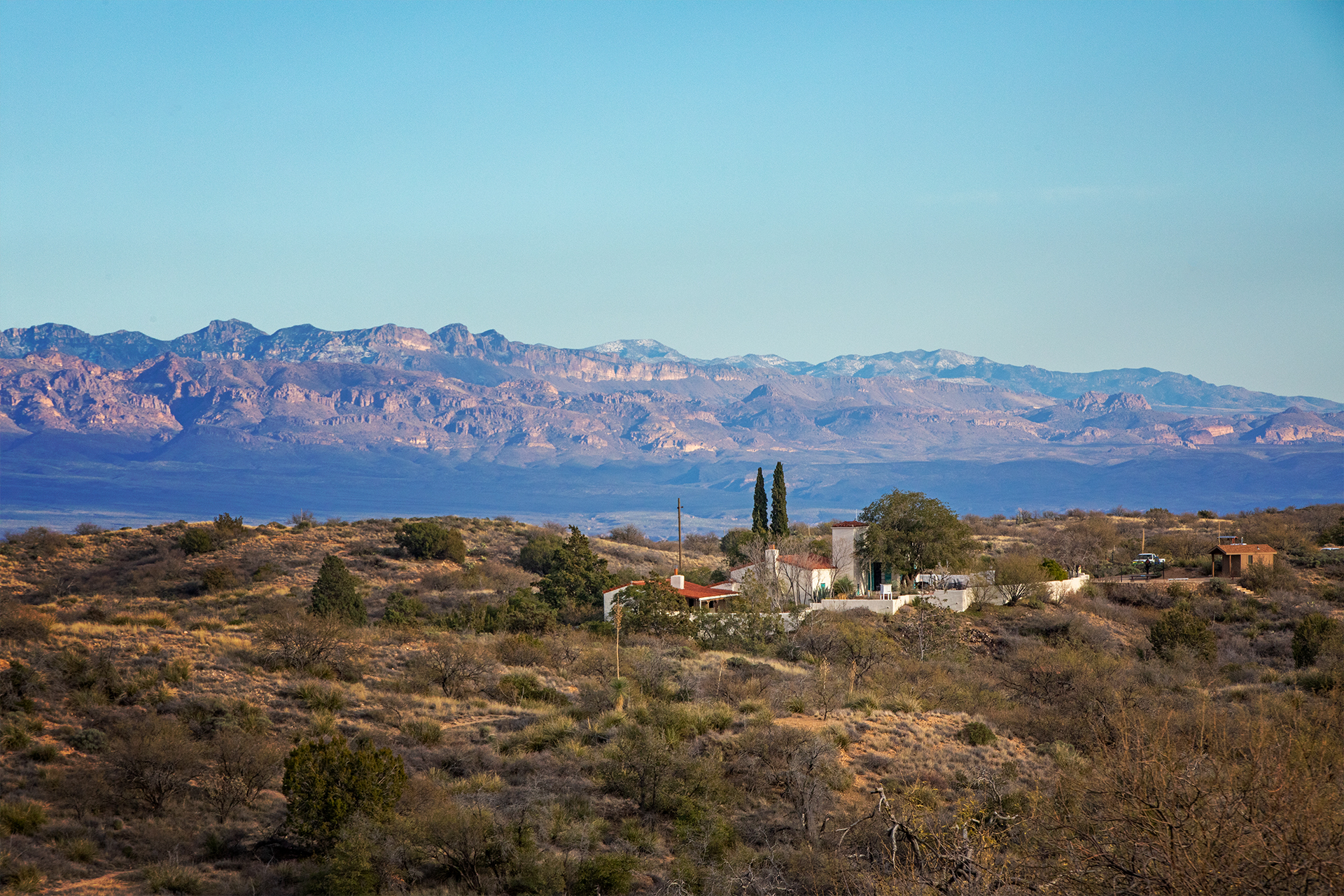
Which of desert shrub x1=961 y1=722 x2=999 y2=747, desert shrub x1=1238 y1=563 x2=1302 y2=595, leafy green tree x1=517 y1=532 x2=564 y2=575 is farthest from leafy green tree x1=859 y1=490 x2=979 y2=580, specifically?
desert shrub x1=961 y1=722 x2=999 y2=747

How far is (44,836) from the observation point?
17.2 m

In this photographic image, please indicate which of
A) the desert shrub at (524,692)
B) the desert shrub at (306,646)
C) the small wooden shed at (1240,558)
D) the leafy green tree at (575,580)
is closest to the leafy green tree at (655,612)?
the leafy green tree at (575,580)

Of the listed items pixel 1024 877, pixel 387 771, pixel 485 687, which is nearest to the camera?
pixel 1024 877

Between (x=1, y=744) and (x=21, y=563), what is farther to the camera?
(x=21, y=563)

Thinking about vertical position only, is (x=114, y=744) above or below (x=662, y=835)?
above

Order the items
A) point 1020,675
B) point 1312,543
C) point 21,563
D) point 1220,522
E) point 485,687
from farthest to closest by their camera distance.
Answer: point 1220,522 → point 1312,543 → point 21,563 → point 1020,675 → point 485,687

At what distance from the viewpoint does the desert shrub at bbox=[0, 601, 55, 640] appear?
87.1 ft

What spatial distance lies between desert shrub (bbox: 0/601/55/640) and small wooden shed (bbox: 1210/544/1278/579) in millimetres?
49683

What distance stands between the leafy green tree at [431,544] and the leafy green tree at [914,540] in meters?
21.8

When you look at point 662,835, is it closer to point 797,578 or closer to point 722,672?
point 722,672

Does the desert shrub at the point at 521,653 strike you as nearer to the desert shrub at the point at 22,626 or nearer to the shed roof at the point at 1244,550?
the desert shrub at the point at 22,626

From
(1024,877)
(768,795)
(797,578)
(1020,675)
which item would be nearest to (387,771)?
(768,795)

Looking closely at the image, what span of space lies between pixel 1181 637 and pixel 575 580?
23.2 meters

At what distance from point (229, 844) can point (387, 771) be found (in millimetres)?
2937
